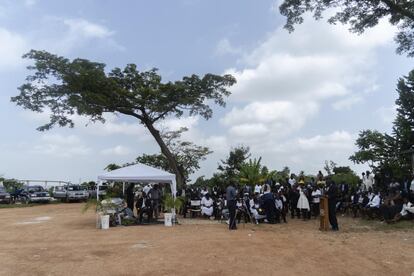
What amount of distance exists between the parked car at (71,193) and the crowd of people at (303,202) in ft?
62.3

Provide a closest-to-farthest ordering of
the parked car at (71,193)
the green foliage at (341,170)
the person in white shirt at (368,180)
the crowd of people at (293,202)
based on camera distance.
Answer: the crowd of people at (293,202)
the person in white shirt at (368,180)
the parked car at (71,193)
the green foliage at (341,170)

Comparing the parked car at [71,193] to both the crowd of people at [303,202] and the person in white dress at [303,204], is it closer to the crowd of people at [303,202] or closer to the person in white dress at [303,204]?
the crowd of people at [303,202]

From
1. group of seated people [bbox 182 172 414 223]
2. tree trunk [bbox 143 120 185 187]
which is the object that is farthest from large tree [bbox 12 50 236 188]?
group of seated people [bbox 182 172 414 223]

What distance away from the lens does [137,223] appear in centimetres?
1978

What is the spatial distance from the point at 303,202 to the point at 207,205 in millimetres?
4534

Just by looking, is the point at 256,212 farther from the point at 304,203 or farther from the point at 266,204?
the point at 304,203

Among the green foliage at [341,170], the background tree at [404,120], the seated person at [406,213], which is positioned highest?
the background tree at [404,120]

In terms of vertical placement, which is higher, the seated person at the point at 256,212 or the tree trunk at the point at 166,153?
the tree trunk at the point at 166,153

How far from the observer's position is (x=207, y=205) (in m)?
22.0

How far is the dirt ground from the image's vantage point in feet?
31.0

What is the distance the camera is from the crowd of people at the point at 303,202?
1766 cm

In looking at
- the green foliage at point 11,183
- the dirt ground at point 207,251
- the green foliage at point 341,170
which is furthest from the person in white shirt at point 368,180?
the green foliage at point 11,183

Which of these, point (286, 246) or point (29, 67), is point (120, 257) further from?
point (29, 67)

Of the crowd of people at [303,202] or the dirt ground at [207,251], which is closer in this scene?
the dirt ground at [207,251]
